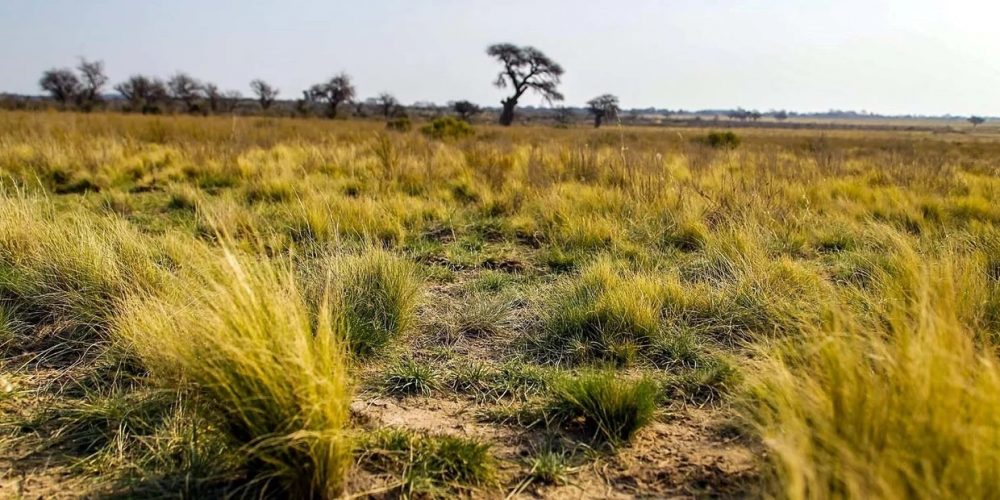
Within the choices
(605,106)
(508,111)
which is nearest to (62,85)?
(508,111)

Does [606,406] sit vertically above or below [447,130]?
below

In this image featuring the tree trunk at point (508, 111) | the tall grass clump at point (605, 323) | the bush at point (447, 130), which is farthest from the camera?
the tree trunk at point (508, 111)

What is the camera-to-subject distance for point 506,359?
8.66 ft

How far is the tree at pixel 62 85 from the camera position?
45.5m

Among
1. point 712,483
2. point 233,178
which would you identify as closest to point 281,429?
point 712,483

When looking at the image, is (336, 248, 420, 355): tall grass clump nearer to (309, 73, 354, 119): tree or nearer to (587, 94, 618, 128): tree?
(587, 94, 618, 128): tree

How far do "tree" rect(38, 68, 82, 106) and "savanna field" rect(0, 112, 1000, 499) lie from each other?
2130 inches

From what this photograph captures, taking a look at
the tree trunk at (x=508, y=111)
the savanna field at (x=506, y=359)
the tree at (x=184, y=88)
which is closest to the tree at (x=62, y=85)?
the tree at (x=184, y=88)

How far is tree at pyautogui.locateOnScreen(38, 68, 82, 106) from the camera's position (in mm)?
45531

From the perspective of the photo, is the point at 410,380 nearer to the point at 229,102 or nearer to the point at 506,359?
the point at 506,359

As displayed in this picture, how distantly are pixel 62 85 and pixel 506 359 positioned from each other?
58663 mm

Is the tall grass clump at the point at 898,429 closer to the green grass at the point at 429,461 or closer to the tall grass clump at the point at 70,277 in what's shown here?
the green grass at the point at 429,461

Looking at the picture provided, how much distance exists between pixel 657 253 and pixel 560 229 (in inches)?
38.7

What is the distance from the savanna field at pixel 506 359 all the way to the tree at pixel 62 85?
54097 millimetres
